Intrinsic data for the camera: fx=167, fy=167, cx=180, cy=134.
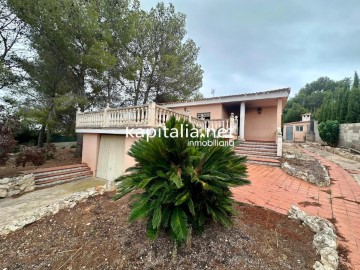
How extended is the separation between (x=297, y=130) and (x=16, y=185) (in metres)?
27.6

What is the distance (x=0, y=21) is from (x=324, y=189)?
1615cm

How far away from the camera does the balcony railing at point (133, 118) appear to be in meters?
6.39

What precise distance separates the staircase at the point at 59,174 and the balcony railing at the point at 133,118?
2.33 meters

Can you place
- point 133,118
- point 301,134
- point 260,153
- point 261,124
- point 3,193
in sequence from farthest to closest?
point 301,134 < point 261,124 < point 260,153 < point 133,118 < point 3,193

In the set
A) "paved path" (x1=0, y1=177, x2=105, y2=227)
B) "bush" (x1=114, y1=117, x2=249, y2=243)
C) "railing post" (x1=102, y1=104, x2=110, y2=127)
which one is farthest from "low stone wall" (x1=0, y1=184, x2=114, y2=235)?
"railing post" (x1=102, y1=104, x2=110, y2=127)

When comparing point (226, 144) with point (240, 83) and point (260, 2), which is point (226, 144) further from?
point (240, 83)

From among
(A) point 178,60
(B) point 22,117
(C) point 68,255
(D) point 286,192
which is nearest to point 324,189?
(D) point 286,192

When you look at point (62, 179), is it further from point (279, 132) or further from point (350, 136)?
point (350, 136)

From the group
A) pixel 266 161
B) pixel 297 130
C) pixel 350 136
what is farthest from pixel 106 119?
pixel 297 130

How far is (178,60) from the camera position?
1297 centimetres

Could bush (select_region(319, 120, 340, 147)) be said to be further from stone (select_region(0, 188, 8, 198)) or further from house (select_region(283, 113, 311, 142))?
stone (select_region(0, 188, 8, 198))

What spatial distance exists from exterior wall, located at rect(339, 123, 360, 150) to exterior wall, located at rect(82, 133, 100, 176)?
17.3 meters

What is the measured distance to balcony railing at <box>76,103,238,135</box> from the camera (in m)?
6.39

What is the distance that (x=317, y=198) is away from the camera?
4055 millimetres
